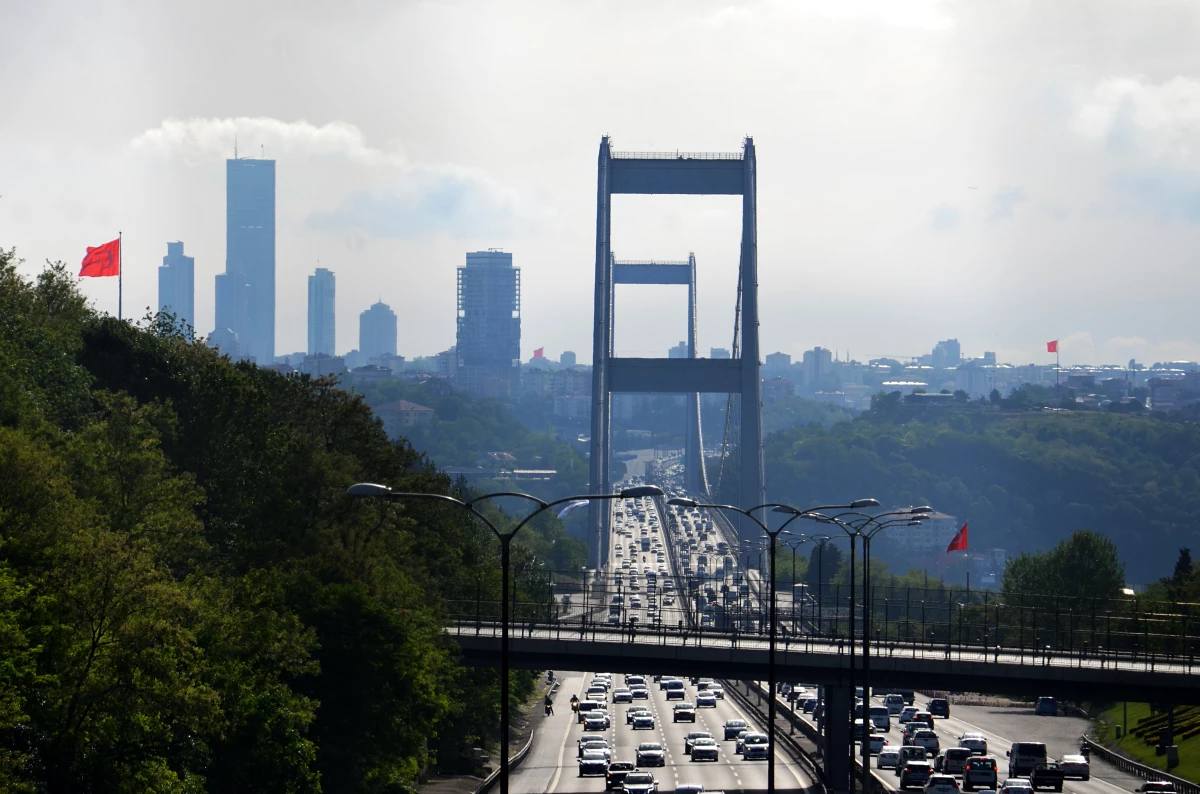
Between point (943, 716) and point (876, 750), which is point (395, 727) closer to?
point (876, 750)

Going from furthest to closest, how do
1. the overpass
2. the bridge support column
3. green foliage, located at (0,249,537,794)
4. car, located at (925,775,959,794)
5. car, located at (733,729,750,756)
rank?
car, located at (733,729,750,756), the bridge support column, the overpass, car, located at (925,775,959,794), green foliage, located at (0,249,537,794)

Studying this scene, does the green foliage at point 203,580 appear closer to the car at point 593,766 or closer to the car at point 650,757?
the car at point 593,766

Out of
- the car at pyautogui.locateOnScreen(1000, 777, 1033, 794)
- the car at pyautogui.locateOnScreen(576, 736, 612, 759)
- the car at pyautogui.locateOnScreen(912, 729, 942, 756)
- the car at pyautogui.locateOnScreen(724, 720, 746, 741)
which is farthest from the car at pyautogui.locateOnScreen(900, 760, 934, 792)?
the car at pyautogui.locateOnScreen(724, 720, 746, 741)

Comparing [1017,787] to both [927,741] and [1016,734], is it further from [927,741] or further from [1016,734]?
[1016,734]

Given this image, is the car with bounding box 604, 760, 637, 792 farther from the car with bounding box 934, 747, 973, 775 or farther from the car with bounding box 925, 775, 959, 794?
the car with bounding box 934, 747, 973, 775

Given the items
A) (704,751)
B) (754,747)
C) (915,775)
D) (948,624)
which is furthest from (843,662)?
(754,747)

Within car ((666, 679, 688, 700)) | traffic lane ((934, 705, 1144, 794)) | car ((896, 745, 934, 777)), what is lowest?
car ((666, 679, 688, 700))
